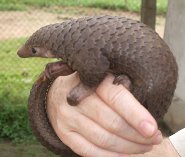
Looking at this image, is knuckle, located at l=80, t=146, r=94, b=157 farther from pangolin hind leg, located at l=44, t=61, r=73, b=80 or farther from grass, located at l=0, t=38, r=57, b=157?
grass, located at l=0, t=38, r=57, b=157

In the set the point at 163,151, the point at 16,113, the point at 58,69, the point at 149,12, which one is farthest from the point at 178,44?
the point at 58,69

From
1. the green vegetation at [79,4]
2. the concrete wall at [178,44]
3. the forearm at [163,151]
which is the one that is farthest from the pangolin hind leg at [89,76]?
the green vegetation at [79,4]

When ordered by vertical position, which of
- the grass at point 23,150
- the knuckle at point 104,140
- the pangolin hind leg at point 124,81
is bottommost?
the grass at point 23,150

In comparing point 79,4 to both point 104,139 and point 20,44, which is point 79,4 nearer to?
point 20,44

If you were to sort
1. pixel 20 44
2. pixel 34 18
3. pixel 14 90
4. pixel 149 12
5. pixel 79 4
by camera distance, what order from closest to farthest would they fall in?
pixel 149 12 < pixel 14 90 < pixel 20 44 < pixel 34 18 < pixel 79 4

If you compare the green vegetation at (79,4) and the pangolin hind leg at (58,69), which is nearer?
the pangolin hind leg at (58,69)

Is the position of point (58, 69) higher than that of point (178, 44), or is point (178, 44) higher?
point (58, 69)

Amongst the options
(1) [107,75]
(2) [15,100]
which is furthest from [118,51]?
(2) [15,100]

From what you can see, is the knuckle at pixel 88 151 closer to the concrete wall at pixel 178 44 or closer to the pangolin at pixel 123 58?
the pangolin at pixel 123 58
